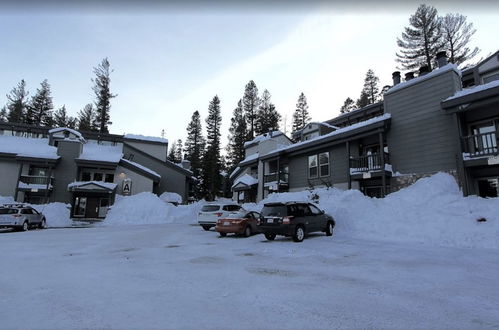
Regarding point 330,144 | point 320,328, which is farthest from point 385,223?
point 320,328

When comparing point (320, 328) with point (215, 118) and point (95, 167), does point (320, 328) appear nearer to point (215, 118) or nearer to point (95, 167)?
point (95, 167)

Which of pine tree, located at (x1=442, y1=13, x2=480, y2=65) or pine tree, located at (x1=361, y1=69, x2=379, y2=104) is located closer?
pine tree, located at (x1=442, y1=13, x2=480, y2=65)

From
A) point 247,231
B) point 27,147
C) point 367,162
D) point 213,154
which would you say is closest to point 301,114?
point 213,154

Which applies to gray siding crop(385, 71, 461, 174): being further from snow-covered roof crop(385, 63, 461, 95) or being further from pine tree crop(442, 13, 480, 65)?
pine tree crop(442, 13, 480, 65)

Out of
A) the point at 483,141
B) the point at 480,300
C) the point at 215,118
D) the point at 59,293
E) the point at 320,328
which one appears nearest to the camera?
the point at 320,328

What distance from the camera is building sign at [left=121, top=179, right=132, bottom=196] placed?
111 feet

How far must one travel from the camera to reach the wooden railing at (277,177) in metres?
27.5

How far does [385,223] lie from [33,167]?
3611 cm

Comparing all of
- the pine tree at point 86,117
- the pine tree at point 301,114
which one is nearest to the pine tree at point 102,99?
the pine tree at point 86,117

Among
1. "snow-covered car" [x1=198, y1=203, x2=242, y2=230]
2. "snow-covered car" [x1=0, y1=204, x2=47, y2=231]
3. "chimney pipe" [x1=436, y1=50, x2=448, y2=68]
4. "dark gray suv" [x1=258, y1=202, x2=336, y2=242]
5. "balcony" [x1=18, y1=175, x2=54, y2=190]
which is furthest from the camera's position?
"balcony" [x1=18, y1=175, x2=54, y2=190]

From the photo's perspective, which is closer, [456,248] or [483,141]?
[456,248]

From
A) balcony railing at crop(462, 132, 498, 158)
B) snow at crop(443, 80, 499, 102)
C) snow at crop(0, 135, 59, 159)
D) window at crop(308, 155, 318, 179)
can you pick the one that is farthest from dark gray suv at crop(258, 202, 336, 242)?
snow at crop(0, 135, 59, 159)

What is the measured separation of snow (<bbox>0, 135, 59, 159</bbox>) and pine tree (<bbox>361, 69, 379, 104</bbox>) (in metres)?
51.2

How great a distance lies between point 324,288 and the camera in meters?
5.69
